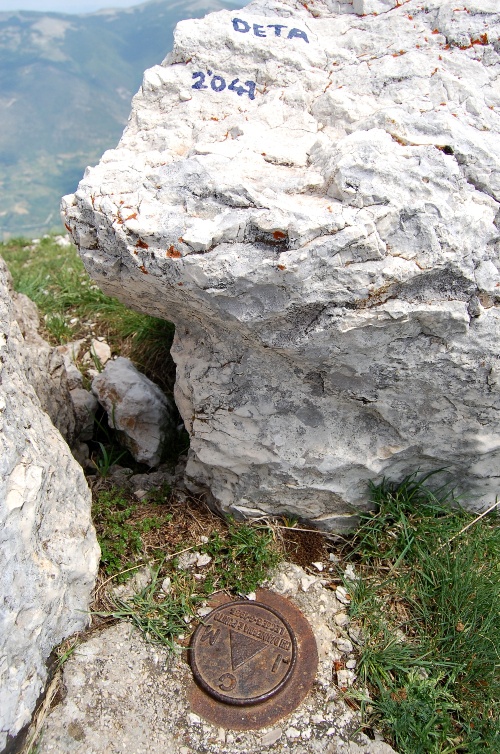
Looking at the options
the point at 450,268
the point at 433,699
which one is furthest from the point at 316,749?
the point at 450,268

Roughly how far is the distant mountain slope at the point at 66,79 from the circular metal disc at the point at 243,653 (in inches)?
1157

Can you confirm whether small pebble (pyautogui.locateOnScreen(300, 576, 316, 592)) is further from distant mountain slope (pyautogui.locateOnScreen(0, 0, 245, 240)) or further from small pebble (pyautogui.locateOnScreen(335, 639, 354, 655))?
distant mountain slope (pyautogui.locateOnScreen(0, 0, 245, 240))

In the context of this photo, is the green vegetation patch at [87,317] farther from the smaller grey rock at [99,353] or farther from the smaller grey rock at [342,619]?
the smaller grey rock at [342,619]

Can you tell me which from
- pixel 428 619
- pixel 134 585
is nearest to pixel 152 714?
pixel 134 585

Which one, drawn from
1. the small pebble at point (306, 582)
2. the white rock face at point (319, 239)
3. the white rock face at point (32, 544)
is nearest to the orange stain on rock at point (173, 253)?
the white rock face at point (319, 239)

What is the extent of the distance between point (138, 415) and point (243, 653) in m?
1.31

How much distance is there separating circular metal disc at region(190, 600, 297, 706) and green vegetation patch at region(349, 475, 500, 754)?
1.02 feet

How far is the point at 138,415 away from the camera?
3.05 meters

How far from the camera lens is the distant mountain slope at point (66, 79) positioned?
29406mm

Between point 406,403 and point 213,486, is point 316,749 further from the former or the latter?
point 406,403

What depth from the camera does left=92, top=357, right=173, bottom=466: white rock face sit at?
3045 mm

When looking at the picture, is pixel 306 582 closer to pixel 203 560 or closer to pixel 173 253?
pixel 203 560

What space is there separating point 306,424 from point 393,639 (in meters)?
0.90

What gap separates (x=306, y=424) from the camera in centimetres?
238
